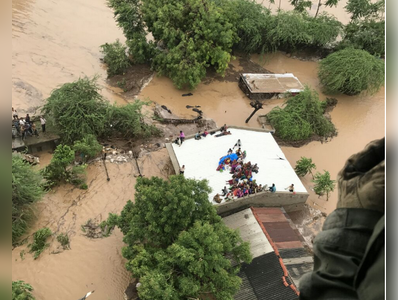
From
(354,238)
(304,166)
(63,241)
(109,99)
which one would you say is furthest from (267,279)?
(109,99)

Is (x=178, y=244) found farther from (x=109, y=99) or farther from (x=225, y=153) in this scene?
(x=109, y=99)

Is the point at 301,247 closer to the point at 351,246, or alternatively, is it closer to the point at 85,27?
the point at 351,246

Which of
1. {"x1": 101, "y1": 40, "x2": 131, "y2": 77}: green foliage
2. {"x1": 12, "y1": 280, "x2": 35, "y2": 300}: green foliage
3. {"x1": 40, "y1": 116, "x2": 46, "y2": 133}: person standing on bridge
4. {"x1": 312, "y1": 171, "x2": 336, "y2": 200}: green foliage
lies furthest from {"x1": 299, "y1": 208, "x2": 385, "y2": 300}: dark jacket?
{"x1": 101, "y1": 40, "x2": 131, "y2": 77}: green foliage

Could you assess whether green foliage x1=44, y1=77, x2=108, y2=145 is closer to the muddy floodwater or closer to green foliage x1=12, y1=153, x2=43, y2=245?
the muddy floodwater

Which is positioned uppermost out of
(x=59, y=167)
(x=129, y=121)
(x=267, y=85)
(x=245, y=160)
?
(x=267, y=85)

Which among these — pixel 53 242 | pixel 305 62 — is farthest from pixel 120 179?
pixel 305 62

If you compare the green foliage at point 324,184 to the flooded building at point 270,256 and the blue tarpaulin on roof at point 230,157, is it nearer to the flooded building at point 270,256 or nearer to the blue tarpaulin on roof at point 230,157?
the flooded building at point 270,256
